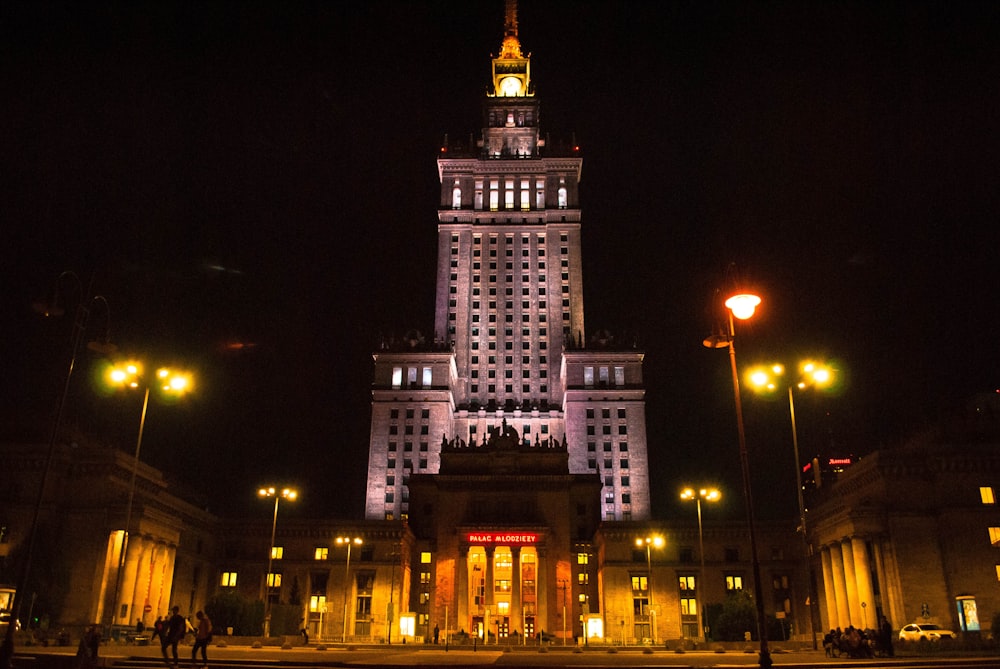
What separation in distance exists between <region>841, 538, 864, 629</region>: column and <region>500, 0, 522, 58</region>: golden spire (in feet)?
369

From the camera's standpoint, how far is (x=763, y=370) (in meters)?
26.0

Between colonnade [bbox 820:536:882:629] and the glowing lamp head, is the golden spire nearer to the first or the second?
colonnade [bbox 820:536:882:629]

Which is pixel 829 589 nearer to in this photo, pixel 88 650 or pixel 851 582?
pixel 851 582

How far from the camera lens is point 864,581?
58.5 m

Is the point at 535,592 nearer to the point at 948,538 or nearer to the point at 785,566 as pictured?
the point at 785,566

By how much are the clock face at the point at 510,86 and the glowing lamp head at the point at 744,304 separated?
433 ft

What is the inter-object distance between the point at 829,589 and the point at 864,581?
866 cm

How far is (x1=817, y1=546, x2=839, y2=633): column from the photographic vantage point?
213 ft

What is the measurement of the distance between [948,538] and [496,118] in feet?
329

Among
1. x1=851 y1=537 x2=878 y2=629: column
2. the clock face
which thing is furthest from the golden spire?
x1=851 y1=537 x2=878 y2=629: column

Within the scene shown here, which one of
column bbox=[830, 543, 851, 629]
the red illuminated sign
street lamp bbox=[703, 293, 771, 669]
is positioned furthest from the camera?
the red illuminated sign

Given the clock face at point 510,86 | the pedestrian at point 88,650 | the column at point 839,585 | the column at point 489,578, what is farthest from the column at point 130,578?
the clock face at point 510,86

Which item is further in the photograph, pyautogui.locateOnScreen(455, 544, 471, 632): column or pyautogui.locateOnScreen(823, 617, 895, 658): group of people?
pyautogui.locateOnScreen(455, 544, 471, 632): column

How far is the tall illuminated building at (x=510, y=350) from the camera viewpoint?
10431 centimetres
